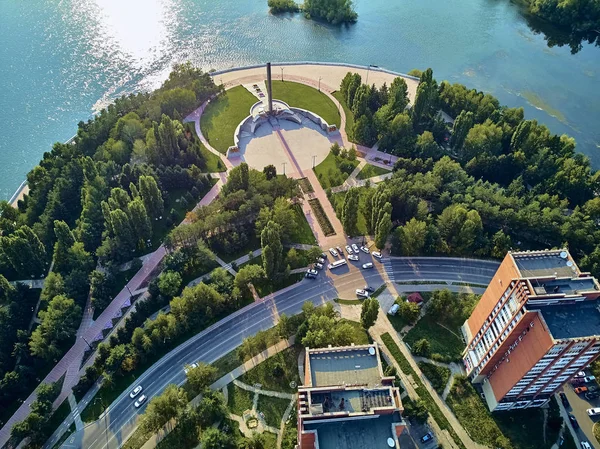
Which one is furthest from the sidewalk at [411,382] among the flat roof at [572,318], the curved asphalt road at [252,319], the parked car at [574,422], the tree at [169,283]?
the tree at [169,283]

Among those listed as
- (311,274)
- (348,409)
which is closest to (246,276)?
(311,274)

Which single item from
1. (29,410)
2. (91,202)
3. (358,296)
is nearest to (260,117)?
(91,202)

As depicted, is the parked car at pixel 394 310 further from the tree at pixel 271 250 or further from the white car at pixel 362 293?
the tree at pixel 271 250

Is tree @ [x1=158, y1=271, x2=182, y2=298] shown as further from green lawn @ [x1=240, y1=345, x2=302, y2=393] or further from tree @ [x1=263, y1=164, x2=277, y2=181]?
tree @ [x1=263, y1=164, x2=277, y2=181]

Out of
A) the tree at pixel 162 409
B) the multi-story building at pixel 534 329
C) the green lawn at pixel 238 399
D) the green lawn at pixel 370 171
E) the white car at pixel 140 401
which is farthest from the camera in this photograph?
the green lawn at pixel 370 171

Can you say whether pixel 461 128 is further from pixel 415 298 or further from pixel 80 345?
pixel 80 345

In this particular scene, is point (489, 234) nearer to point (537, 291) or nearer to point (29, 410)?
point (537, 291)
